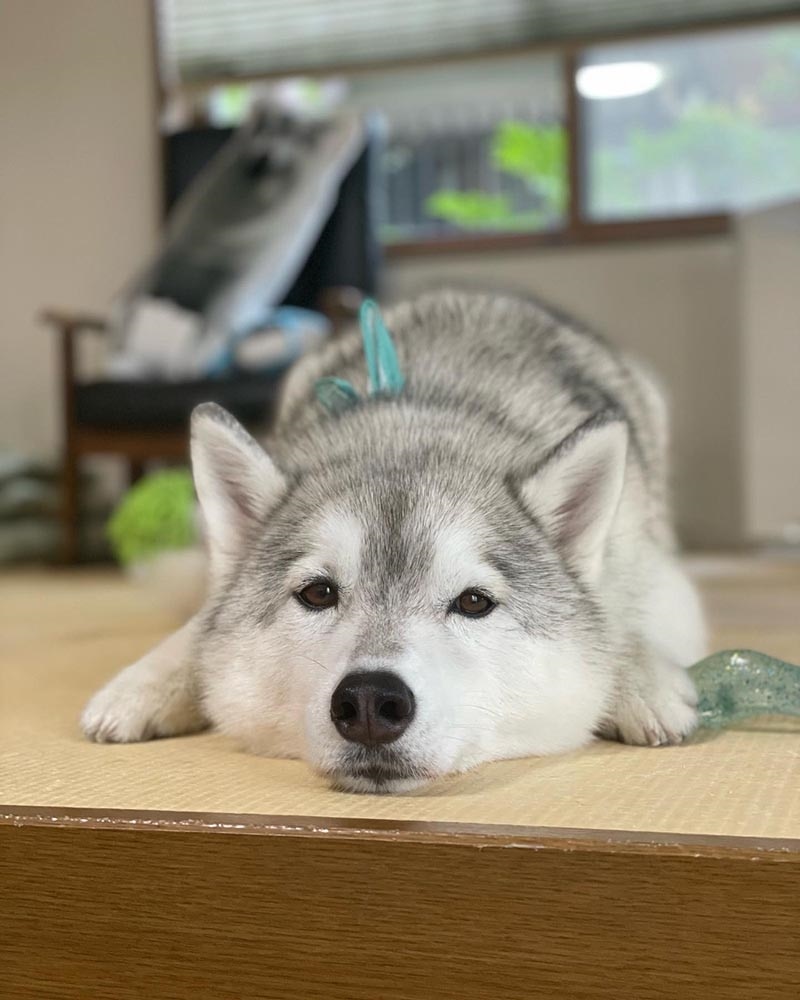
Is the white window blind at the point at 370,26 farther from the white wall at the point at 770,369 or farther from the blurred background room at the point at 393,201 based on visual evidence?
the white wall at the point at 770,369

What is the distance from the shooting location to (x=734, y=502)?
5.05 m

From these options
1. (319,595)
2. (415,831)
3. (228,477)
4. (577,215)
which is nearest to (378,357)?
(228,477)

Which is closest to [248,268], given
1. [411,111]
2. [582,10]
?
[411,111]

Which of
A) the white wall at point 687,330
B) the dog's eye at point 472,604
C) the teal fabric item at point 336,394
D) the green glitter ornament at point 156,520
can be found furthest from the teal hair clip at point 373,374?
the white wall at point 687,330

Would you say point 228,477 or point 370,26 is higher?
point 370,26

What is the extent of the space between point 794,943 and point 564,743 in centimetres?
45

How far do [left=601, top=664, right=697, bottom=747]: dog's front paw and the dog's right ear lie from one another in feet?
1.56

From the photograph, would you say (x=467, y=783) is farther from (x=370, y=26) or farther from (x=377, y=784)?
(x=370, y=26)

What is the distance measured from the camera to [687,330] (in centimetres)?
509

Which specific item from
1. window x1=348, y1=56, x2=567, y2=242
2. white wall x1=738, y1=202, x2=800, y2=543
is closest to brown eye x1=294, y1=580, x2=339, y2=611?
white wall x1=738, y1=202, x2=800, y2=543

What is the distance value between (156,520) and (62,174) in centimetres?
277

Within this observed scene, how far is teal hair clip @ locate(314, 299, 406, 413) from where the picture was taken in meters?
1.60

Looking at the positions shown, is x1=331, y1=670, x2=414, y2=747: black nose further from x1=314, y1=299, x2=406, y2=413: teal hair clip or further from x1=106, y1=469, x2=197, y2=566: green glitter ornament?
x1=106, y1=469, x2=197, y2=566: green glitter ornament

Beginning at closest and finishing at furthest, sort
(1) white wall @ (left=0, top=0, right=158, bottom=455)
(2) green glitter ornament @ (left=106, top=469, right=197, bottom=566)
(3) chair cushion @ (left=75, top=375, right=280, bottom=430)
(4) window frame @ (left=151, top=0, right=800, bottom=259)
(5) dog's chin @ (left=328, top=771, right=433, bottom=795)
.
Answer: (5) dog's chin @ (left=328, top=771, right=433, bottom=795) < (2) green glitter ornament @ (left=106, top=469, right=197, bottom=566) < (3) chair cushion @ (left=75, top=375, right=280, bottom=430) < (4) window frame @ (left=151, top=0, right=800, bottom=259) < (1) white wall @ (left=0, top=0, right=158, bottom=455)
